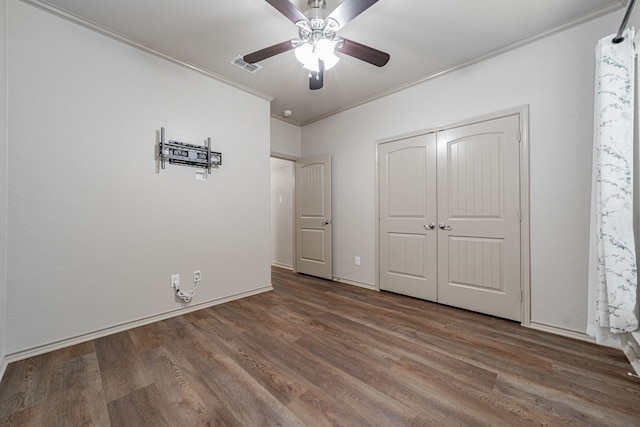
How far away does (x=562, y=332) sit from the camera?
86.3 inches

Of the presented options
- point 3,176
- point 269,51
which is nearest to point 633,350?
point 269,51

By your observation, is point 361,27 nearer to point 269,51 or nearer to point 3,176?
point 269,51

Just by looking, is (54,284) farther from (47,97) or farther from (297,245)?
(297,245)

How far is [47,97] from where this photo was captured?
1.98 metres

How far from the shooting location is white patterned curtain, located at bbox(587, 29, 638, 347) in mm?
1694

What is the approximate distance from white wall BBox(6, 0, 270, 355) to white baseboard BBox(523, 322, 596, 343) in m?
3.07

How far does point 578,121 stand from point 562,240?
3.27 ft

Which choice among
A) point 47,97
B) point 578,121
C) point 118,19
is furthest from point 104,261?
point 578,121

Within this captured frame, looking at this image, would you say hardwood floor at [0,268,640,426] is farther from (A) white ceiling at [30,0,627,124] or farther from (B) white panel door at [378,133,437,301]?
(A) white ceiling at [30,0,627,124]

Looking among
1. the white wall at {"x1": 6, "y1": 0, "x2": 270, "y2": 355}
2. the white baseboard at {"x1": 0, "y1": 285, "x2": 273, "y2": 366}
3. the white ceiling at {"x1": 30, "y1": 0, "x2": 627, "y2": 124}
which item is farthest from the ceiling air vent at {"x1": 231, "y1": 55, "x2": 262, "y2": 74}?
the white baseboard at {"x1": 0, "y1": 285, "x2": 273, "y2": 366}

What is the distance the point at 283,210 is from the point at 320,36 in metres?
3.56

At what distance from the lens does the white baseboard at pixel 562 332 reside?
2.09 m

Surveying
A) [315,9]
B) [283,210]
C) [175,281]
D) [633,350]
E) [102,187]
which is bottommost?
[633,350]

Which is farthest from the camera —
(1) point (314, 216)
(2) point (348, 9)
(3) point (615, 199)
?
(1) point (314, 216)
